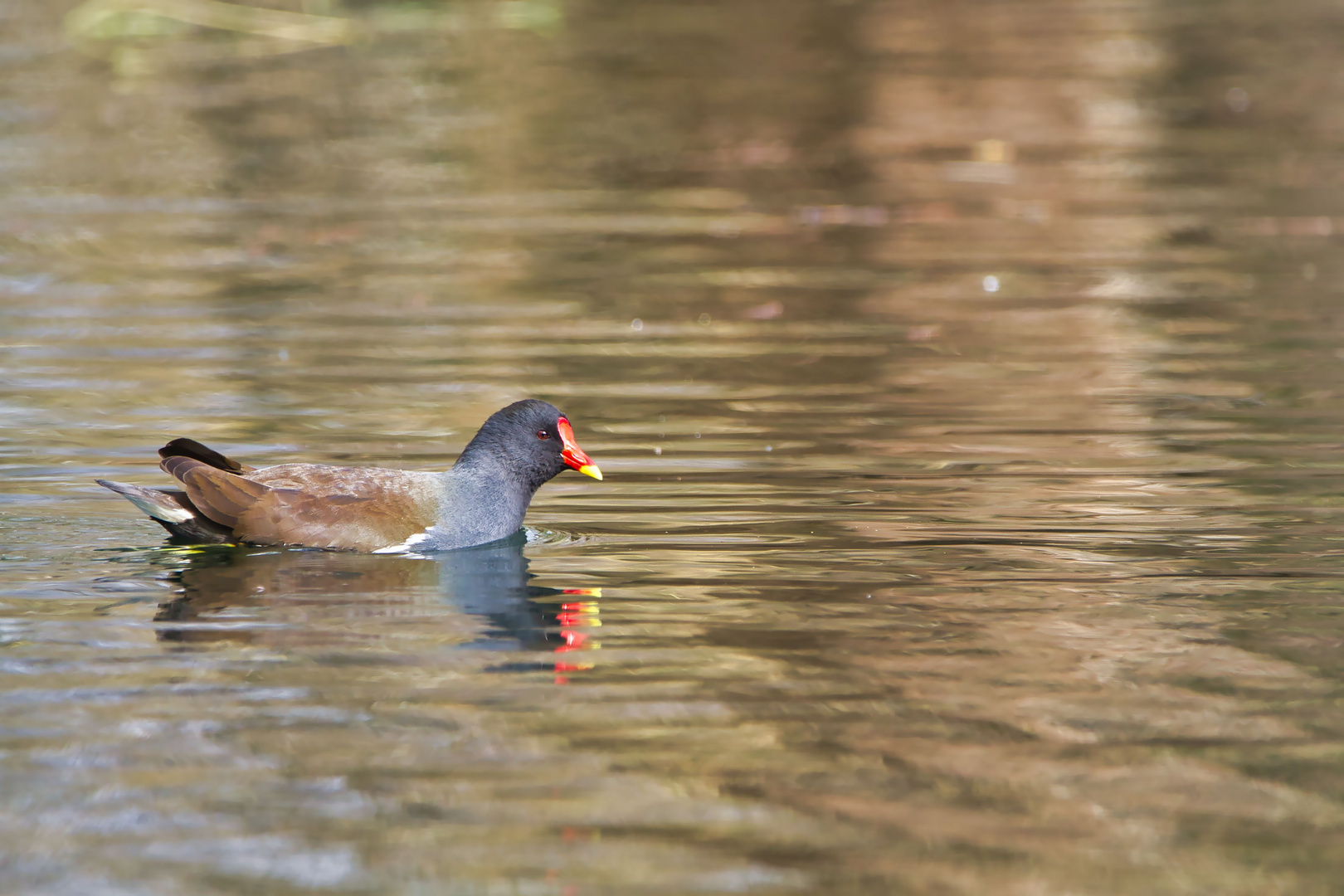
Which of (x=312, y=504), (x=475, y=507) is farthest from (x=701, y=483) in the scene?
(x=312, y=504)

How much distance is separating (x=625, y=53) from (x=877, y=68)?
3767mm

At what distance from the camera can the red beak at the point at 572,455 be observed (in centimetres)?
880

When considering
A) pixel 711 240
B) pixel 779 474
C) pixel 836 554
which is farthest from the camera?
pixel 711 240

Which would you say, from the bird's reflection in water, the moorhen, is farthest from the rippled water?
the moorhen

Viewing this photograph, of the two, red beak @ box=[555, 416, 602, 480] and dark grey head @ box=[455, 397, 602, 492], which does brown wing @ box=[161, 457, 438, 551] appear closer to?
dark grey head @ box=[455, 397, 602, 492]

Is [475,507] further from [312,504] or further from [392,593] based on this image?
[392,593]

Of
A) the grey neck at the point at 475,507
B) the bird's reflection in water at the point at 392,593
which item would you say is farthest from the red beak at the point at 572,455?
the bird's reflection in water at the point at 392,593

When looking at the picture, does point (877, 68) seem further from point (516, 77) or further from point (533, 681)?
point (533, 681)

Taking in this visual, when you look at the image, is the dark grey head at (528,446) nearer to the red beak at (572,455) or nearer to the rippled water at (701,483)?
the red beak at (572,455)

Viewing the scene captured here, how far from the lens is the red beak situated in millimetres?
8797

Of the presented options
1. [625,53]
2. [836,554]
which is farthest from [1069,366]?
[625,53]

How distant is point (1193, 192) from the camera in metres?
18.1

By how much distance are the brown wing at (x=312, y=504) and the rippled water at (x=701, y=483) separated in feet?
0.47

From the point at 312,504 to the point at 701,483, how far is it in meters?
2.12
